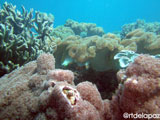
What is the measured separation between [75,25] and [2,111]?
10252mm

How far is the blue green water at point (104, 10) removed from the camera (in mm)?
94000

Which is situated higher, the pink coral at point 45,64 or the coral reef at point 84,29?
the coral reef at point 84,29

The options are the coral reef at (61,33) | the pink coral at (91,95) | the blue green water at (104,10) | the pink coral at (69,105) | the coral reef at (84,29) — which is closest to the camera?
the pink coral at (69,105)

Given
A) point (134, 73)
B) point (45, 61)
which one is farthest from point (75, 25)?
point (134, 73)

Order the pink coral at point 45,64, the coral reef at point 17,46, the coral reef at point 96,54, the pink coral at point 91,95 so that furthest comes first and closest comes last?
the coral reef at point 17,46, the coral reef at point 96,54, the pink coral at point 45,64, the pink coral at point 91,95

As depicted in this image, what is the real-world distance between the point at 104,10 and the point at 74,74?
133357 millimetres

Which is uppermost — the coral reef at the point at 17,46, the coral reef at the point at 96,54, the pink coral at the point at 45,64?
the coral reef at the point at 17,46

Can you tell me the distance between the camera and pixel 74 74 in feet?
11.7

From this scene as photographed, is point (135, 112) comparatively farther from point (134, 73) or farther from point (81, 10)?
point (81, 10)

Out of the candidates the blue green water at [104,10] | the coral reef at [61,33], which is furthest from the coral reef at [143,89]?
the blue green water at [104,10]

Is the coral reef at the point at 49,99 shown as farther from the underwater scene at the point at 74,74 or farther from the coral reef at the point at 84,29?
the coral reef at the point at 84,29

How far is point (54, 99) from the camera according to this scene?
1.57 metres

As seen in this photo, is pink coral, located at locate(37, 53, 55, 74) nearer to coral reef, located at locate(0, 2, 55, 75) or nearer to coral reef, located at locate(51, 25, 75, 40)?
coral reef, located at locate(0, 2, 55, 75)

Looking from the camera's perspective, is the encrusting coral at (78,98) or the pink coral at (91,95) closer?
the encrusting coral at (78,98)
